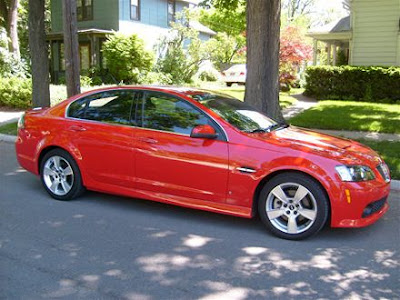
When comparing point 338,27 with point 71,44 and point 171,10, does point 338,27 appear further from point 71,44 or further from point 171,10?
point 71,44

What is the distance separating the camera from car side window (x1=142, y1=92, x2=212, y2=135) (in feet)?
17.6

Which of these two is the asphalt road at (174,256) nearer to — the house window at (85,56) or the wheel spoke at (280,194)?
the wheel spoke at (280,194)

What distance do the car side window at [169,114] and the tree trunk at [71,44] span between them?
495 cm

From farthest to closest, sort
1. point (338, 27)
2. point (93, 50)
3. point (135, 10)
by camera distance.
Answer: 1. point (135, 10)
2. point (93, 50)
3. point (338, 27)

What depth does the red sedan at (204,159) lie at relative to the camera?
4758 millimetres

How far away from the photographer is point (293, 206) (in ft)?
15.8

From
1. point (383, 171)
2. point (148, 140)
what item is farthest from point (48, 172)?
point (383, 171)

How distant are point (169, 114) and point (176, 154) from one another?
22.0 inches

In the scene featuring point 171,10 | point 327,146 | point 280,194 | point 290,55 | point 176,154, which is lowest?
point 280,194

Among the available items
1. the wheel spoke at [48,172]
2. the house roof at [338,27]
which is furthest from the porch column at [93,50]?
the wheel spoke at [48,172]

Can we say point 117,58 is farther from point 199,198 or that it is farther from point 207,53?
point 199,198

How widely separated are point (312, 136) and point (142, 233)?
2314mm

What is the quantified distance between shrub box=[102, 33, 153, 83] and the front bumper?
62.1 feet

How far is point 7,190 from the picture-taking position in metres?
6.65
